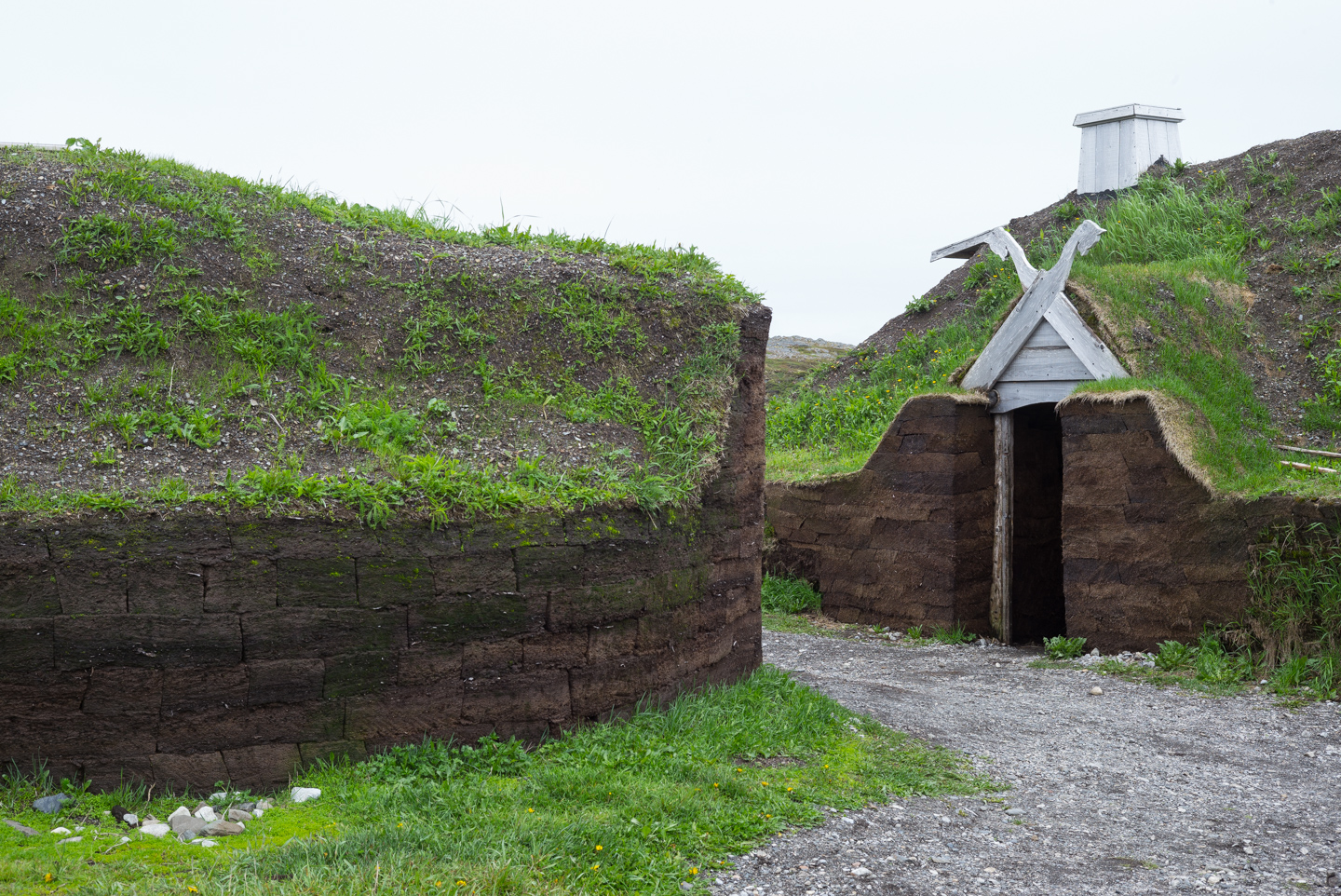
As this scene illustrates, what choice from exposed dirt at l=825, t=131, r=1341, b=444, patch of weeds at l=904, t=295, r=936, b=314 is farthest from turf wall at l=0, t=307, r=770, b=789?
patch of weeds at l=904, t=295, r=936, b=314

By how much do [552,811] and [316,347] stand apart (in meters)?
3.53

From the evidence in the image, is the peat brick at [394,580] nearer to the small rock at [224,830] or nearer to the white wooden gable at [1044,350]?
the small rock at [224,830]

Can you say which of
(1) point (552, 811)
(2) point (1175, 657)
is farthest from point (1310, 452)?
(1) point (552, 811)

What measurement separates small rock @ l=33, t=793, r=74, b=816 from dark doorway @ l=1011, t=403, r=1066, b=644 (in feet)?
30.6

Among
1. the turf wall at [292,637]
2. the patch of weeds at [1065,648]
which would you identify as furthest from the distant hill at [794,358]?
the turf wall at [292,637]

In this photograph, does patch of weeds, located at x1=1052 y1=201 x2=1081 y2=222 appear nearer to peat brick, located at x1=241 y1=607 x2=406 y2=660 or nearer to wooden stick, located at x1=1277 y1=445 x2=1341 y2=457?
wooden stick, located at x1=1277 y1=445 x2=1341 y2=457

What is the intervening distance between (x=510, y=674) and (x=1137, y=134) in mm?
16193

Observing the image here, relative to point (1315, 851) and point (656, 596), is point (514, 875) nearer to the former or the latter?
point (656, 596)

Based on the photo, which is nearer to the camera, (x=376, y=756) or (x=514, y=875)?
(x=514, y=875)

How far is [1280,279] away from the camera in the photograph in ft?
43.9

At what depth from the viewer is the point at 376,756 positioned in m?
5.55

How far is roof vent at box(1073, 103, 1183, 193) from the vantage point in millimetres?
17922

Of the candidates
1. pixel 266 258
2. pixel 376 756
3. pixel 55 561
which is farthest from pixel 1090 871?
pixel 266 258

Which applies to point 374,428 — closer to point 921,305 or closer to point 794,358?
point 921,305
